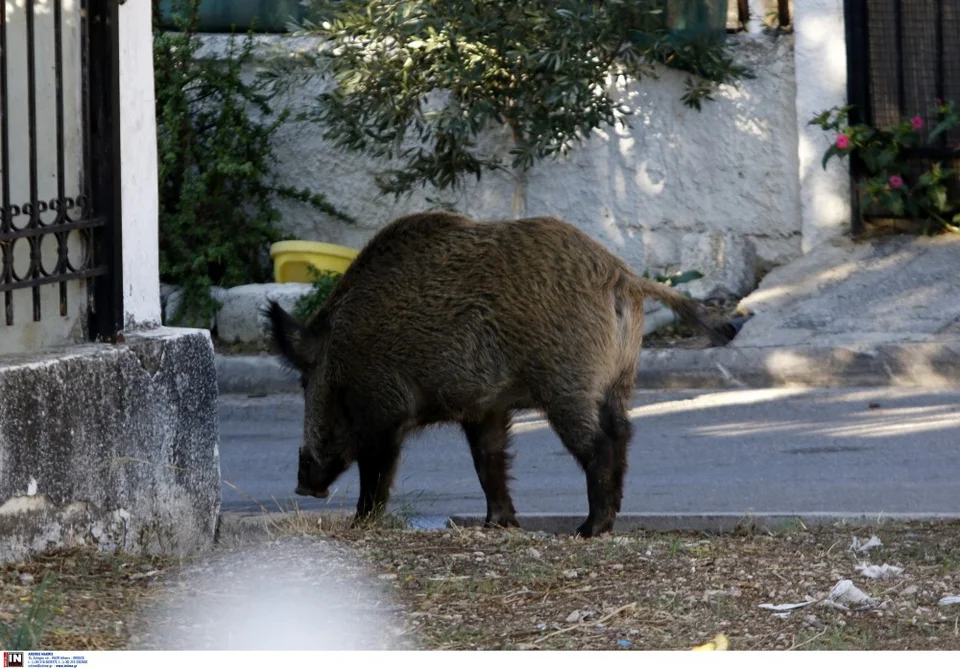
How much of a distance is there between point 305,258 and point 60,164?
6508 millimetres

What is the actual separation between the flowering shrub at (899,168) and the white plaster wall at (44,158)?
7.38 meters

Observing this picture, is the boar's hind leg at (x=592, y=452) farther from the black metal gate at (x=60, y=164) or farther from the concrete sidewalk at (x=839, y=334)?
the concrete sidewalk at (x=839, y=334)

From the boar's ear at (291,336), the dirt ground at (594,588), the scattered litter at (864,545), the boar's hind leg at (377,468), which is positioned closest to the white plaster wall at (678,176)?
the boar's ear at (291,336)

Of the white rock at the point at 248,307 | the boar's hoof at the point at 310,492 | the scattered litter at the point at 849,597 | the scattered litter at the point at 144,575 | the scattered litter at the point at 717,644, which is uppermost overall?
the white rock at the point at 248,307

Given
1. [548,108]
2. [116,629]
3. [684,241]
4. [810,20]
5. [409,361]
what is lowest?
[116,629]

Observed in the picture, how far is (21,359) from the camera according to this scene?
488cm

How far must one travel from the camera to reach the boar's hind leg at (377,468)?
602 cm

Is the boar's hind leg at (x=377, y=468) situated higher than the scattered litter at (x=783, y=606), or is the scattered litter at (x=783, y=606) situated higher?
the boar's hind leg at (x=377, y=468)

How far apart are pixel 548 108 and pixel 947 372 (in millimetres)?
3429

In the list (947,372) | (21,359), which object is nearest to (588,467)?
(21,359)

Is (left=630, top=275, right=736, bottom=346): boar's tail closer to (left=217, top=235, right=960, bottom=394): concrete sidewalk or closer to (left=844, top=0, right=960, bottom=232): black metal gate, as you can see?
(left=217, top=235, right=960, bottom=394): concrete sidewalk

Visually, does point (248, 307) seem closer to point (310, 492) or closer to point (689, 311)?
point (310, 492)

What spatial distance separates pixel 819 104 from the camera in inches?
458
